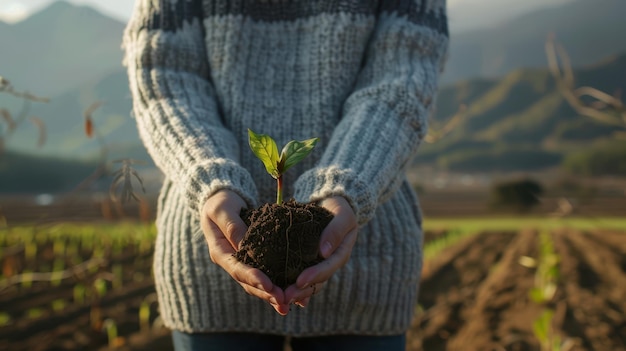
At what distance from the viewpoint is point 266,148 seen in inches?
38.0

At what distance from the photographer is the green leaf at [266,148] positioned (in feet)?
3.14

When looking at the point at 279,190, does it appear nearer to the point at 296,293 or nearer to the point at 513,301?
the point at 296,293

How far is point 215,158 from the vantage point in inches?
41.6

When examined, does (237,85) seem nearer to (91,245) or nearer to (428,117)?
(428,117)

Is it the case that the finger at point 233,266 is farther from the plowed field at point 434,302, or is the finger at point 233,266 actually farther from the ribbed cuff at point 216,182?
the plowed field at point 434,302

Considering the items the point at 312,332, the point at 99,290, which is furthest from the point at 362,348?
the point at 99,290

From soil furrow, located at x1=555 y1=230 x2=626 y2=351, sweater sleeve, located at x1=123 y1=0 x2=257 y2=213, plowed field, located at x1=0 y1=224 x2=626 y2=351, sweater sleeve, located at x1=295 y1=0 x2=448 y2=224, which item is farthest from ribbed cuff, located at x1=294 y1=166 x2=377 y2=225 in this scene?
soil furrow, located at x1=555 y1=230 x2=626 y2=351

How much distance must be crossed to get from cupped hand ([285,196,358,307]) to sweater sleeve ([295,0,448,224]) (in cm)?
4

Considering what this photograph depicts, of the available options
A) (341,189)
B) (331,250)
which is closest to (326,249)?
(331,250)

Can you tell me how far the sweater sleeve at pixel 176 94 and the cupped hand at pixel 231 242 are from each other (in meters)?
0.08

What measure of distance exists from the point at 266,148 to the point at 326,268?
22 cm

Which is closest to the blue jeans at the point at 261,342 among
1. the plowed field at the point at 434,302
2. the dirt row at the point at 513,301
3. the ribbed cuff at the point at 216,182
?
the ribbed cuff at the point at 216,182

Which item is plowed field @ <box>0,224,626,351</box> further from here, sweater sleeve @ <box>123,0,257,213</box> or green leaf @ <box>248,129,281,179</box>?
green leaf @ <box>248,129,281,179</box>

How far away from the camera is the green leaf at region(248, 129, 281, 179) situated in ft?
3.14
